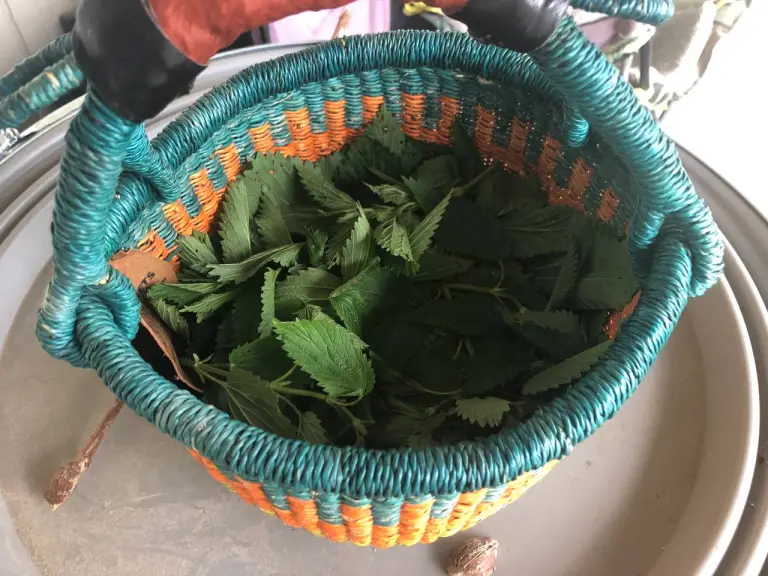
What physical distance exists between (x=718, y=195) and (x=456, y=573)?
0.44 metres

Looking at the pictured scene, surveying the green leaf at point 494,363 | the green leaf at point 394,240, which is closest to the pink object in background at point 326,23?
the green leaf at point 394,240

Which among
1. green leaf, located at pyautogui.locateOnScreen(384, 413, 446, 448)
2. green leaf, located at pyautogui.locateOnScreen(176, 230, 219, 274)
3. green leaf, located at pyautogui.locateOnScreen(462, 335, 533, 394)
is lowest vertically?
green leaf, located at pyautogui.locateOnScreen(384, 413, 446, 448)

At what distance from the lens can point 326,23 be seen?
86 cm

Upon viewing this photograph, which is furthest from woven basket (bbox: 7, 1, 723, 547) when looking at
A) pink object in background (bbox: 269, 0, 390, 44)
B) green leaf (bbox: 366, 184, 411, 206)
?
pink object in background (bbox: 269, 0, 390, 44)

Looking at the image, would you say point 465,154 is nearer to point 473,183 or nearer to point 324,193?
point 473,183

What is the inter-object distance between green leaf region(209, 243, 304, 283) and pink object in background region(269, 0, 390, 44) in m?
0.37

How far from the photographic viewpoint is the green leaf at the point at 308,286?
1.71 feet

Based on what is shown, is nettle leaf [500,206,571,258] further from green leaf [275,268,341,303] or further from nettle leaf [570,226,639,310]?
green leaf [275,268,341,303]

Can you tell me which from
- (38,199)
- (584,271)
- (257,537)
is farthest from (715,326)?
(38,199)

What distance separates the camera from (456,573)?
0.46 m

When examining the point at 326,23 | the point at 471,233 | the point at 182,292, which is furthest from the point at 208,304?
the point at 326,23

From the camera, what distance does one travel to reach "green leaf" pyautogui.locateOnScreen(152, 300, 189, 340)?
0.49m

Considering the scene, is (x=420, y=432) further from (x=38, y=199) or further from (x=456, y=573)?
(x=38, y=199)

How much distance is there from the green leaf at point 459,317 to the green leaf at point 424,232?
0.15 feet
